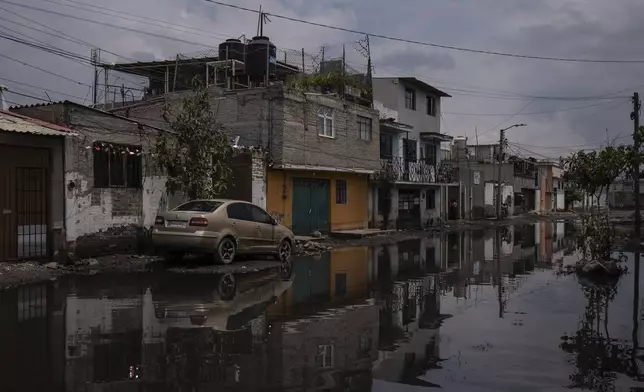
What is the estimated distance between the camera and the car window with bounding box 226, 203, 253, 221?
601 inches

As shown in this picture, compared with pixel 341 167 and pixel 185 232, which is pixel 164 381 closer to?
pixel 185 232

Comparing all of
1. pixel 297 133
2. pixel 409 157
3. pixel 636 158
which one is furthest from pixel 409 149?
pixel 636 158

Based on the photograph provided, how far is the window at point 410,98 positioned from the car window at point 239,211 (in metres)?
23.4

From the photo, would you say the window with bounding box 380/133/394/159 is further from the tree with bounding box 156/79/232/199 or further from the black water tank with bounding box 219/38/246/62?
the tree with bounding box 156/79/232/199

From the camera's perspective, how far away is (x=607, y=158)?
66.3ft

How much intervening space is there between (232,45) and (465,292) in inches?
764

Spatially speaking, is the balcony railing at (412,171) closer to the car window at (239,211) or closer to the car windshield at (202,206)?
the car window at (239,211)

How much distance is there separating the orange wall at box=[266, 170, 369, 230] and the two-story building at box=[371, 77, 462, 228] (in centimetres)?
136

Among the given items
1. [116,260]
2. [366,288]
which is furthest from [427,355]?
[116,260]

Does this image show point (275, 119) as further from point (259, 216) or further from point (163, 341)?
point (163, 341)

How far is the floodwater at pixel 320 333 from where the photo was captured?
20.0 feet

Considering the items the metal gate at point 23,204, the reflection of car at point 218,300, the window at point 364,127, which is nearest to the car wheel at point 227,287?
the reflection of car at point 218,300

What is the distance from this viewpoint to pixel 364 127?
30.8 m

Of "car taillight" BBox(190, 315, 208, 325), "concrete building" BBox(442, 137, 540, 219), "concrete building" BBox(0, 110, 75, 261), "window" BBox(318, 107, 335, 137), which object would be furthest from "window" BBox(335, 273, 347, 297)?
"concrete building" BBox(442, 137, 540, 219)
